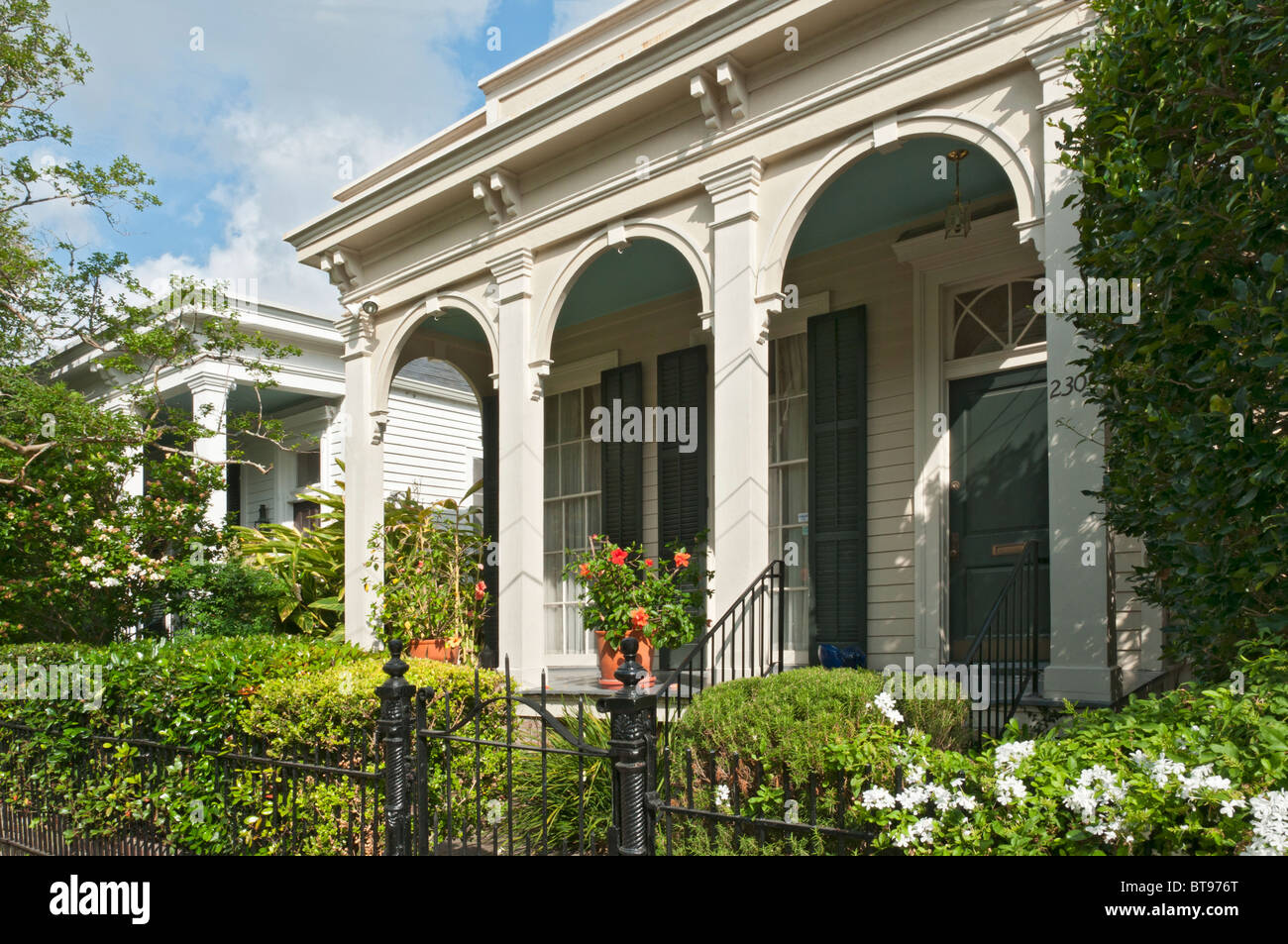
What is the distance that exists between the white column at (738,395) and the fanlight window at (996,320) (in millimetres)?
2059

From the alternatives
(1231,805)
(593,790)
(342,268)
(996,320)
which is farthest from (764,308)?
(342,268)

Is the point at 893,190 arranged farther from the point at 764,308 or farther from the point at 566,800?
the point at 566,800

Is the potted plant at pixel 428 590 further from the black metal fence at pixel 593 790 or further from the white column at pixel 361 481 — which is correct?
the black metal fence at pixel 593 790

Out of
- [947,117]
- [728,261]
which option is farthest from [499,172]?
[947,117]

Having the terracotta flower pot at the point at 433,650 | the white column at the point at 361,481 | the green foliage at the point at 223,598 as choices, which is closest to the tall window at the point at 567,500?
the terracotta flower pot at the point at 433,650

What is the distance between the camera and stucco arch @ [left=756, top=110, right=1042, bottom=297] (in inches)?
225

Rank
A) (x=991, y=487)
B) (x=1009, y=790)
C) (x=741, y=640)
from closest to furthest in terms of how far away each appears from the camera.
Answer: (x=1009, y=790), (x=741, y=640), (x=991, y=487)

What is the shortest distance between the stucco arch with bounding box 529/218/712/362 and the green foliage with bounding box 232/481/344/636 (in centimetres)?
528

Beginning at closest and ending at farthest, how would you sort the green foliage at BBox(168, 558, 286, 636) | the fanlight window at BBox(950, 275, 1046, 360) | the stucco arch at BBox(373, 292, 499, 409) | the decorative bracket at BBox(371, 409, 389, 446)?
the fanlight window at BBox(950, 275, 1046, 360), the stucco arch at BBox(373, 292, 499, 409), the decorative bracket at BBox(371, 409, 389, 446), the green foliage at BBox(168, 558, 286, 636)

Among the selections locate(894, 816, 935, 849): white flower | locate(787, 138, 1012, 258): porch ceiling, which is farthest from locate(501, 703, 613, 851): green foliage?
locate(787, 138, 1012, 258): porch ceiling

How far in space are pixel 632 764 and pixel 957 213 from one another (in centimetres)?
538

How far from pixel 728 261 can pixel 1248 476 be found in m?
4.25

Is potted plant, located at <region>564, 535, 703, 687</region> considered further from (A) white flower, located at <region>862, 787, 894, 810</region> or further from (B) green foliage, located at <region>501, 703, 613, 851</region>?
(A) white flower, located at <region>862, 787, 894, 810</region>

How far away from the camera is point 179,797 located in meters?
6.00
